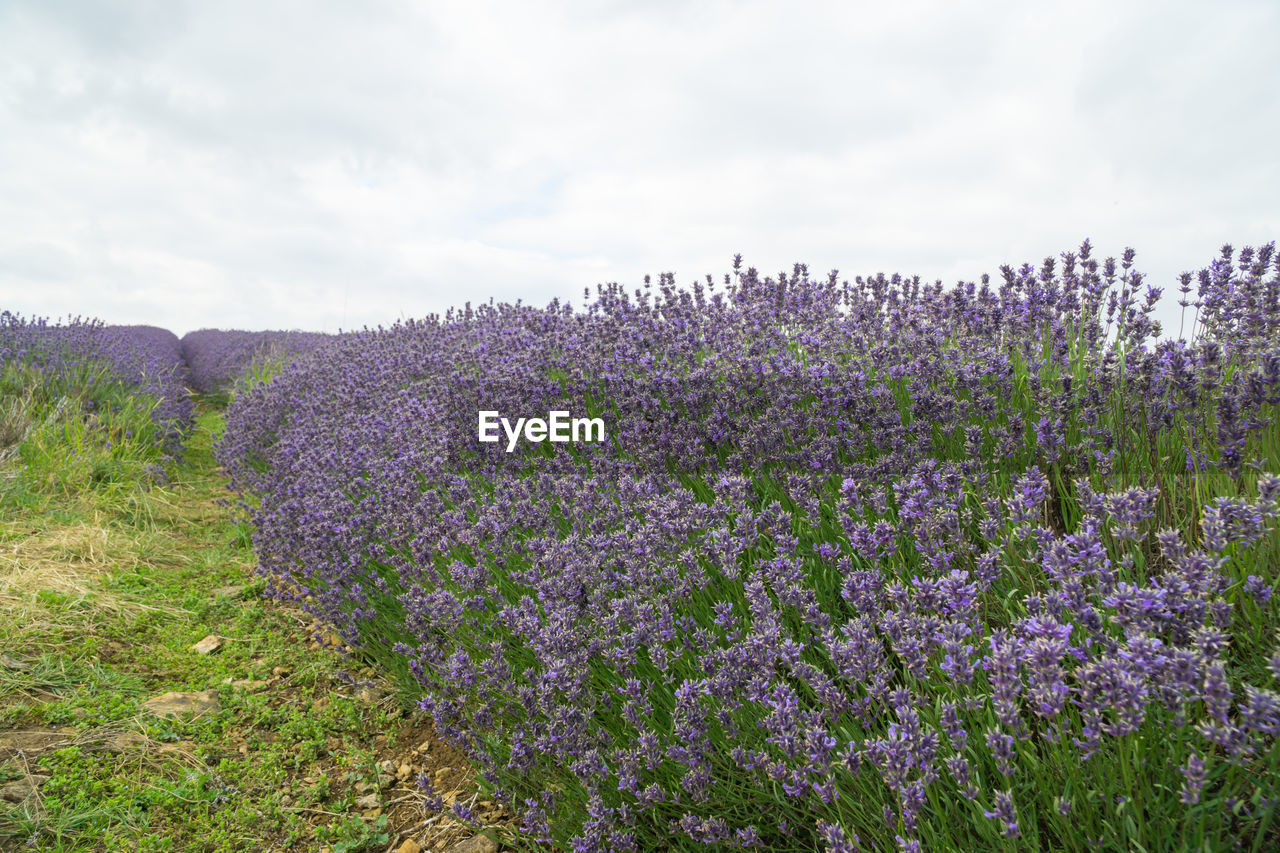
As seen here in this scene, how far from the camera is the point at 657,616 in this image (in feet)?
7.54

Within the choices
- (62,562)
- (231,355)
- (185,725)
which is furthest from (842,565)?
(231,355)

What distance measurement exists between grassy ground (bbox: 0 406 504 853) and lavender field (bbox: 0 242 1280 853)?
336mm

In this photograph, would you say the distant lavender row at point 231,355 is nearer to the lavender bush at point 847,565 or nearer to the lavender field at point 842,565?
the lavender field at point 842,565

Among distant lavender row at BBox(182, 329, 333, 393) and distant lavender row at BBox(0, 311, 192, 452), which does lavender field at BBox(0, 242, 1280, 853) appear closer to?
distant lavender row at BBox(0, 311, 192, 452)

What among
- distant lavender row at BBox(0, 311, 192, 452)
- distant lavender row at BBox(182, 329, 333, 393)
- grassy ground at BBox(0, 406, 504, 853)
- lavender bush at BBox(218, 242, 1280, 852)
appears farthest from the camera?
distant lavender row at BBox(182, 329, 333, 393)

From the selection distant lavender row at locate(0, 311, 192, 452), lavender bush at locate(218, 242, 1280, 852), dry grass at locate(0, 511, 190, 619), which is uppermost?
distant lavender row at locate(0, 311, 192, 452)

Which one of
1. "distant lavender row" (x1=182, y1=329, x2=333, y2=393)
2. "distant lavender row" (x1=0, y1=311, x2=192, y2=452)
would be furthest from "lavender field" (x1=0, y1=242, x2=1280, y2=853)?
"distant lavender row" (x1=182, y1=329, x2=333, y2=393)

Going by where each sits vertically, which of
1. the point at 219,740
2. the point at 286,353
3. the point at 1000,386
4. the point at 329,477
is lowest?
the point at 219,740

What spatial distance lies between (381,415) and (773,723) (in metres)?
4.87

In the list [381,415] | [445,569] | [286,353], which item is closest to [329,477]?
[381,415]

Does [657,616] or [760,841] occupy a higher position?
[657,616]

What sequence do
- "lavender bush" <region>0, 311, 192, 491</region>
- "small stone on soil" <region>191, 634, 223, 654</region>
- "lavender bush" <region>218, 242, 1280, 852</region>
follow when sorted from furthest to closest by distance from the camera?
"lavender bush" <region>0, 311, 192, 491</region>, "small stone on soil" <region>191, 634, 223, 654</region>, "lavender bush" <region>218, 242, 1280, 852</region>

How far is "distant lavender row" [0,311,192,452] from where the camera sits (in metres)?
8.89

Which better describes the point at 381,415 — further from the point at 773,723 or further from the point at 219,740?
the point at 773,723
